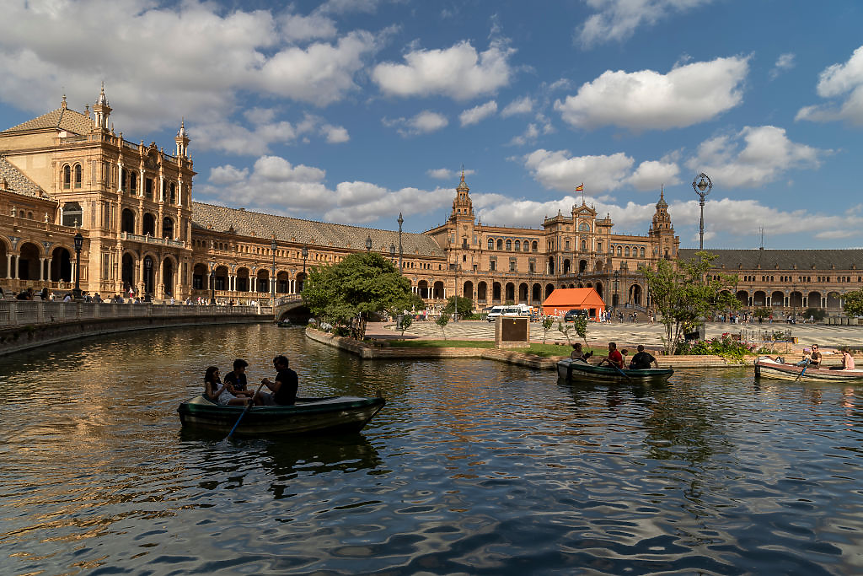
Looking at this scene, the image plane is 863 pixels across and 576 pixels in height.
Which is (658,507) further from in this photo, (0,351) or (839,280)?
(839,280)

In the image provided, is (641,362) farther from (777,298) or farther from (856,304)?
(777,298)

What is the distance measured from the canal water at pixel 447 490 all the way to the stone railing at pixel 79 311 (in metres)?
11.2

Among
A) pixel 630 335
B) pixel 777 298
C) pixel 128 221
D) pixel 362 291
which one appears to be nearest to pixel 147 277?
pixel 128 221

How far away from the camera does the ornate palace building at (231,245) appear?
58625 millimetres

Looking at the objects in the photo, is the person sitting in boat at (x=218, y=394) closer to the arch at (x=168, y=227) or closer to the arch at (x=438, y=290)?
the arch at (x=168, y=227)

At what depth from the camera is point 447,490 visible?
29.9 ft

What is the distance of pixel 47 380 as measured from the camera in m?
19.0

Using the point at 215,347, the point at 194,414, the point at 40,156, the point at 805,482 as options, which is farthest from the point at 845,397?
the point at 40,156

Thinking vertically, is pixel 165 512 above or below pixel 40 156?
below

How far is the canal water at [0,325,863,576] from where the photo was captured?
682 cm

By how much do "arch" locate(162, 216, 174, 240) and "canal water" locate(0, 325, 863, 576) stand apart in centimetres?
5754

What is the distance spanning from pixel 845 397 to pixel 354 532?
18.6 meters

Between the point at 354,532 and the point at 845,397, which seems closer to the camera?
the point at 354,532

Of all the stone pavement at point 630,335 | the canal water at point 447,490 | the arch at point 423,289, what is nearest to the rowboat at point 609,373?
the canal water at point 447,490
